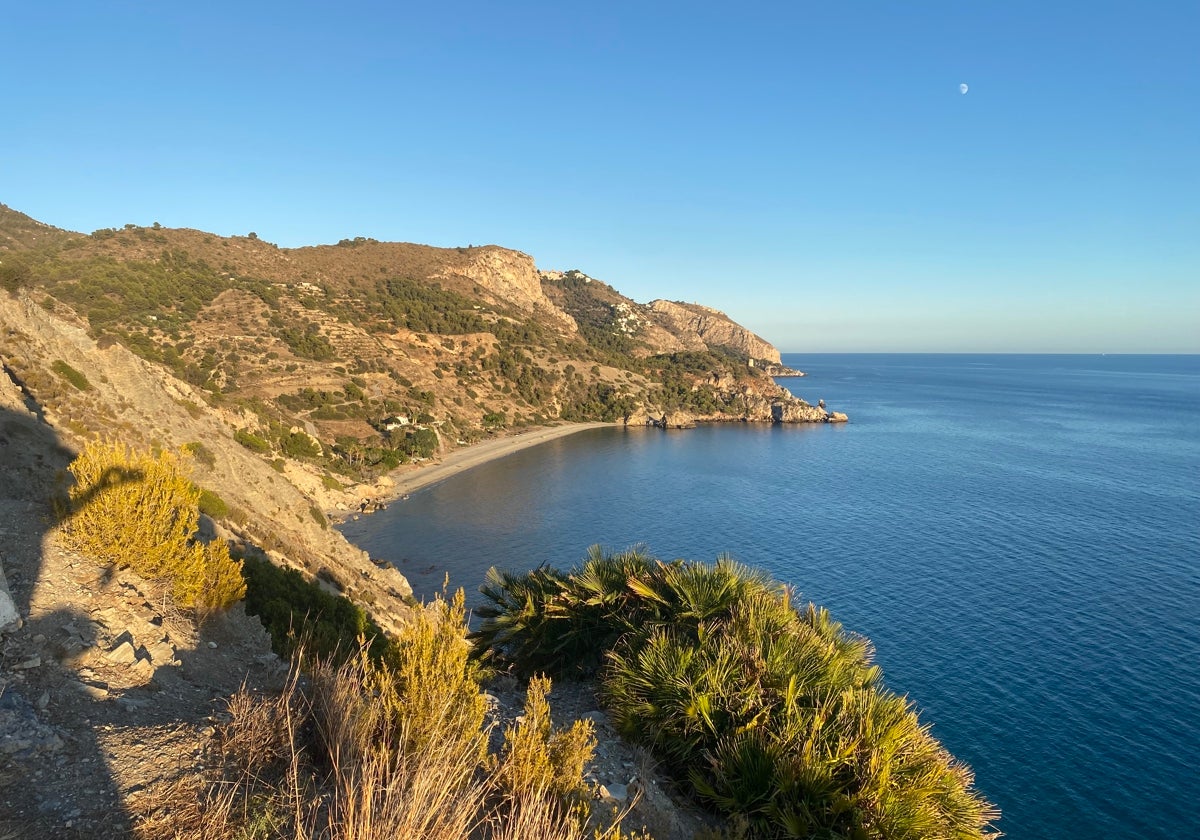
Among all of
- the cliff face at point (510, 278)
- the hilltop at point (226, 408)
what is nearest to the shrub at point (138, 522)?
the hilltop at point (226, 408)

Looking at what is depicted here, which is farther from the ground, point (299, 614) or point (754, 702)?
point (754, 702)

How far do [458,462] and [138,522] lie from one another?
62.3 metres

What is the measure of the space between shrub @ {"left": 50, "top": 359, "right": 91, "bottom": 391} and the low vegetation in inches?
809

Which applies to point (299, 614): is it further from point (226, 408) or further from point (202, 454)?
point (226, 408)

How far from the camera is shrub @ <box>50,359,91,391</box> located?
21938 mm

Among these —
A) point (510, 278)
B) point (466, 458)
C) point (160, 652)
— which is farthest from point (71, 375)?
point (510, 278)

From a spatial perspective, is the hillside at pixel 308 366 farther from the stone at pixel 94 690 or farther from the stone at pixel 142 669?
the stone at pixel 94 690

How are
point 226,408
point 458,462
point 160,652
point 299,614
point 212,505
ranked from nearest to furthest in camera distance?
1. point 160,652
2. point 299,614
3. point 212,505
4. point 226,408
5. point 458,462

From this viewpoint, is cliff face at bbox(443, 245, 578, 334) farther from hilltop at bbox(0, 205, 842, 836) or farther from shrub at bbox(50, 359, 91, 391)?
shrub at bbox(50, 359, 91, 391)

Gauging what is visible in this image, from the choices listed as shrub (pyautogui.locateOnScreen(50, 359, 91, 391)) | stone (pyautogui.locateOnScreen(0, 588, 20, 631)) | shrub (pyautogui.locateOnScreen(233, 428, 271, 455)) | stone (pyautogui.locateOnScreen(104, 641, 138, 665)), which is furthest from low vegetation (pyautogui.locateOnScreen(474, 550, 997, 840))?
shrub (pyautogui.locateOnScreen(233, 428, 271, 455))

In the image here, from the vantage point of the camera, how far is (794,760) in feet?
23.2

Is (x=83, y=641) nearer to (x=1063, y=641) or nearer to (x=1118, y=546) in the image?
(x=1063, y=641)

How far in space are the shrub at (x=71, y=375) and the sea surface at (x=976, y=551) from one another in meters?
20.3

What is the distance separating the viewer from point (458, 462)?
71438 mm
